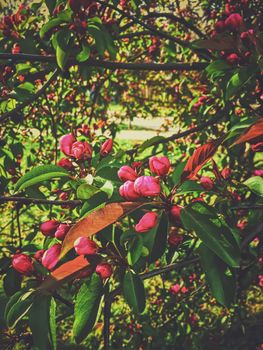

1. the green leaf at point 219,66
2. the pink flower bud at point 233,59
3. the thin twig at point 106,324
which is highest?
the pink flower bud at point 233,59

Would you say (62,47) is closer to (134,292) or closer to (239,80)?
(239,80)

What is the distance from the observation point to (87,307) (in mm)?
979

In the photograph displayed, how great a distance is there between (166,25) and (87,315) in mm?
3762

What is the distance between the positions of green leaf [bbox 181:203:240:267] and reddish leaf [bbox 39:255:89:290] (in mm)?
303

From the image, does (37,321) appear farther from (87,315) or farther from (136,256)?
(136,256)

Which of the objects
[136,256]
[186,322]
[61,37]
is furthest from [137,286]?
[186,322]

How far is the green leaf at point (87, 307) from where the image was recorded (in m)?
0.96

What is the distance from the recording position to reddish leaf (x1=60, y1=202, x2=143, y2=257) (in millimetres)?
805

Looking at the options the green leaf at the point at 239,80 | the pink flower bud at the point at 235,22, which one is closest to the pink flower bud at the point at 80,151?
the green leaf at the point at 239,80

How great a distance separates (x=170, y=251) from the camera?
137cm

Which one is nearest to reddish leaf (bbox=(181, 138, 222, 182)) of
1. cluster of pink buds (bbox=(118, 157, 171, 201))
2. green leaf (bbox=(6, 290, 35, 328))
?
cluster of pink buds (bbox=(118, 157, 171, 201))

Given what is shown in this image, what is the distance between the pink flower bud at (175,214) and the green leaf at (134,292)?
208mm

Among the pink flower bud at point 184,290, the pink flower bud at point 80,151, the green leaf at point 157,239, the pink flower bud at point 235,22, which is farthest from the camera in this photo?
the pink flower bud at point 184,290

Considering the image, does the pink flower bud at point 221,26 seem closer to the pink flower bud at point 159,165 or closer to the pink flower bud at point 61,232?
the pink flower bud at point 159,165
